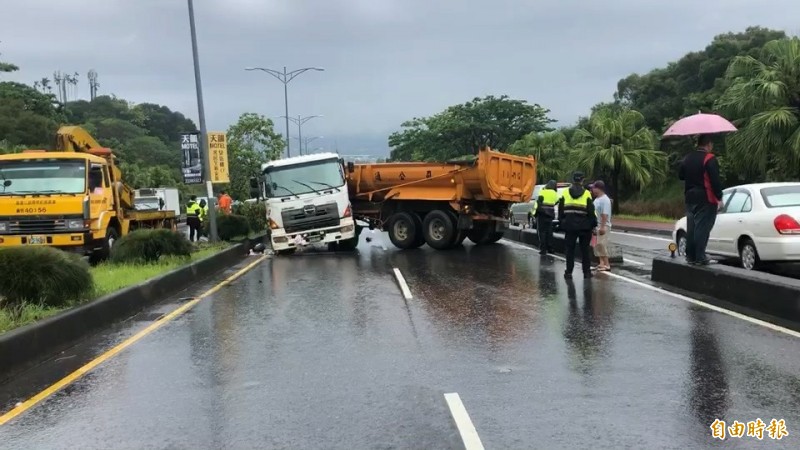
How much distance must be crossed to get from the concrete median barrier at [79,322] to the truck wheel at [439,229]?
25.6ft

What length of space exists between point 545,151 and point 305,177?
1339 inches

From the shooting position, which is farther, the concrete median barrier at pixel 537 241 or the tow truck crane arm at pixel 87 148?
the tow truck crane arm at pixel 87 148

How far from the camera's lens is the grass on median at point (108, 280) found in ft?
24.7

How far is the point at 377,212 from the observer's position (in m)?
21.4

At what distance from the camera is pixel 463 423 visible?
4977 mm

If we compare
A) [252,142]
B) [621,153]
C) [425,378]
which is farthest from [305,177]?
[252,142]

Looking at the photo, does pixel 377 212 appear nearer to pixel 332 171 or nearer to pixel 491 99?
pixel 332 171

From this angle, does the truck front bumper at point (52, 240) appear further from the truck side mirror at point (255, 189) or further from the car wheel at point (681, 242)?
the car wheel at point (681, 242)

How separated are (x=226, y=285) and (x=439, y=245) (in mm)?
7825

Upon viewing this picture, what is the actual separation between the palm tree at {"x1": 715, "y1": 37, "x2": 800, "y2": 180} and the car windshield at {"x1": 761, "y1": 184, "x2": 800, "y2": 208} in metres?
12.1

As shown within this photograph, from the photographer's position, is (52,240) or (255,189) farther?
(255,189)

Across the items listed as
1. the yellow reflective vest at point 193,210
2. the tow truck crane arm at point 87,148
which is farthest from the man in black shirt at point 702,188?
the yellow reflective vest at point 193,210

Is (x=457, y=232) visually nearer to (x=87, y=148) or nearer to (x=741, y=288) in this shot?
(x=87, y=148)

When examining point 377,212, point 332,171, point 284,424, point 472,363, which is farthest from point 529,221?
point 284,424
